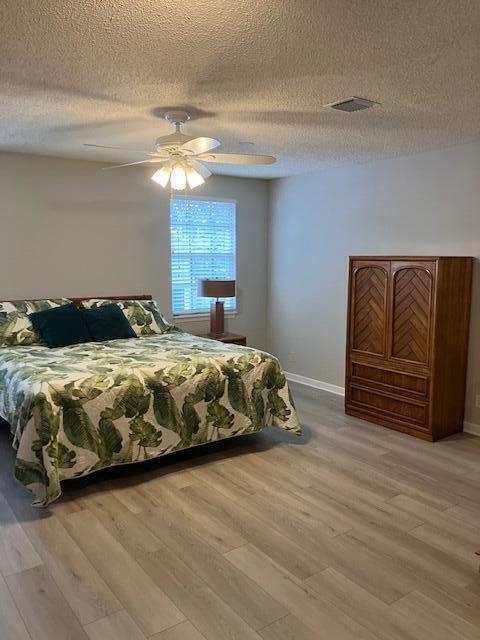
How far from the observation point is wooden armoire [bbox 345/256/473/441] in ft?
13.4

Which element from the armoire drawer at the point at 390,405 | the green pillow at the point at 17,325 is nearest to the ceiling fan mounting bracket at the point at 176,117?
the green pillow at the point at 17,325

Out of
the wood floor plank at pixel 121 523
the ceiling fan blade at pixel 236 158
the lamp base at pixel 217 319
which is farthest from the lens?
the lamp base at pixel 217 319

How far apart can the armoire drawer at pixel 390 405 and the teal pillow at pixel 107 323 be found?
2.08m

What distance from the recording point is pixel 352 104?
121 inches

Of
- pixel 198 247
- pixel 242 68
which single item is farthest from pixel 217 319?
pixel 242 68

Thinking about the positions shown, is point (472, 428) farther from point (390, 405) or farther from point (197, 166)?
point (197, 166)

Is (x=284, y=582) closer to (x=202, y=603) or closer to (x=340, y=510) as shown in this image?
(x=202, y=603)

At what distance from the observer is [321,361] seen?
5.74 metres

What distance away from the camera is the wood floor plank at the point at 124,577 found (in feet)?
6.95

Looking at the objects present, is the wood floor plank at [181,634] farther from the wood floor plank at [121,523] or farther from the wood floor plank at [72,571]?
the wood floor plank at [121,523]

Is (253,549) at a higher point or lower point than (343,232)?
lower

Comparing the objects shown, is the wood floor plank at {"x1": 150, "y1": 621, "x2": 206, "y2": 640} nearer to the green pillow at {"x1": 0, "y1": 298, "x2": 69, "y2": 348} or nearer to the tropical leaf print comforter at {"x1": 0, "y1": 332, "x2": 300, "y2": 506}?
the tropical leaf print comforter at {"x1": 0, "y1": 332, "x2": 300, "y2": 506}

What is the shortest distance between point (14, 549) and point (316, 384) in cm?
380

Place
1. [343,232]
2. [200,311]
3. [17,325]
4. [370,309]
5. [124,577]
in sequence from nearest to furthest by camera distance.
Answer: [124,577]
[17,325]
[370,309]
[343,232]
[200,311]
